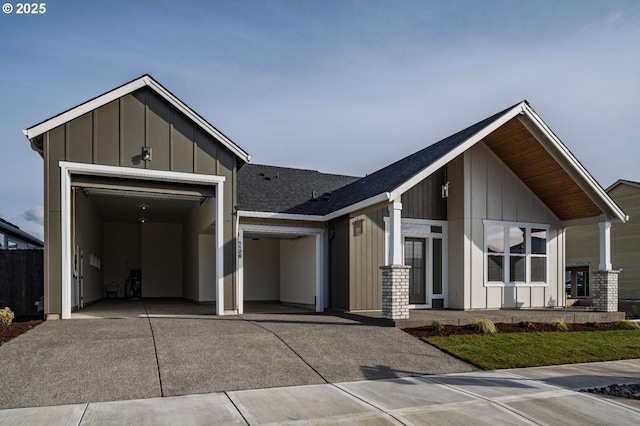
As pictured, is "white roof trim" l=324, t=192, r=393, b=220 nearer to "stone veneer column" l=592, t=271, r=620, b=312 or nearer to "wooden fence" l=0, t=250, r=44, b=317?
"stone veneer column" l=592, t=271, r=620, b=312

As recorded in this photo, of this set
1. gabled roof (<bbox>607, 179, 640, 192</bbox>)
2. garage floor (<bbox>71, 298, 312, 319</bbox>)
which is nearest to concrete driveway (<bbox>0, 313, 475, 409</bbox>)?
garage floor (<bbox>71, 298, 312, 319</bbox>)

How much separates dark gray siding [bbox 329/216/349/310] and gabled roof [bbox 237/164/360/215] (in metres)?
0.90

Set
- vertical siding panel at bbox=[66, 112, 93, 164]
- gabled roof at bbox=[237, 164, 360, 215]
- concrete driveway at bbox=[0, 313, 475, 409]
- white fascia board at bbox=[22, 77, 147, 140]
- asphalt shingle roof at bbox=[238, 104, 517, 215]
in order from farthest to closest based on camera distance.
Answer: gabled roof at bbox=[237, 164, 360, 215] < asphalt shingle roof at bbox=[238, 104, 517, 215] < vertical siding panel at bbox=[66, 112, 93, 164] < white fascia board at bbox=[22, 77, 147, 140] < concrete driveway at bbox=[0, 313, 475, 409]

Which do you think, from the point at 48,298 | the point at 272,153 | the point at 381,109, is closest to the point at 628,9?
the point at 381,109

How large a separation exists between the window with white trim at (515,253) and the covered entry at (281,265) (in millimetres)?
5076

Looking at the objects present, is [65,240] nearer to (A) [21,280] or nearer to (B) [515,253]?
(A) [21,280]

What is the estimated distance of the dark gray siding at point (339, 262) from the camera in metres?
13.7

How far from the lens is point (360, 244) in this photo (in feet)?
45.0

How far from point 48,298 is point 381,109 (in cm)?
1122

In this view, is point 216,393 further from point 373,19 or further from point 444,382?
point 373,19

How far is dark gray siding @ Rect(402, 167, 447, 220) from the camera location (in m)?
14.7

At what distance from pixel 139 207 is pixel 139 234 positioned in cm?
602

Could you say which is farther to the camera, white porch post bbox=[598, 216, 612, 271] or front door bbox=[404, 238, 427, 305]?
front door bbox=[404, 238, 427, 305]

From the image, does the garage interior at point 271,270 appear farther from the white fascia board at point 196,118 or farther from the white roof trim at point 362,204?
the white fascia board at point 196,118
